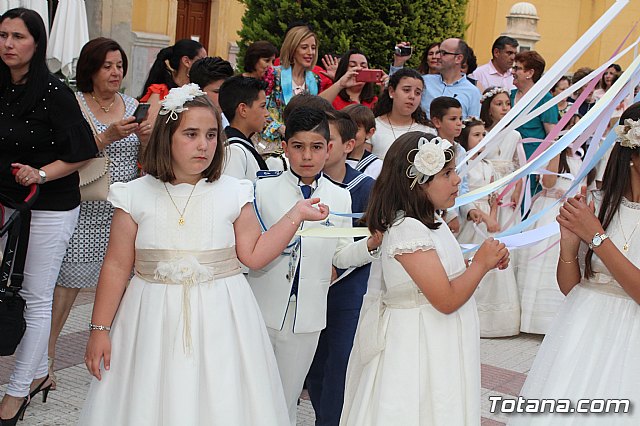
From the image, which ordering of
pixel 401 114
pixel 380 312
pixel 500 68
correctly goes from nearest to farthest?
pixel 380 312
pixel 401 114
pixel 500 68

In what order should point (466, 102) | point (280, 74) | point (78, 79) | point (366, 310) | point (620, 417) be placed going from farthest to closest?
point (466, 102)
point (280, 74)
point (78, 79)
point (366, 310)
point (620, 417)

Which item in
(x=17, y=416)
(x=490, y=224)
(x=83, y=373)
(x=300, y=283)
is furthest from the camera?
(x=490, y=224)

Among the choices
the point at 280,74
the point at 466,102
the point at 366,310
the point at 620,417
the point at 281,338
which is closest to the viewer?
the point at 620,417

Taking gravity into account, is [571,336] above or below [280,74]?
below

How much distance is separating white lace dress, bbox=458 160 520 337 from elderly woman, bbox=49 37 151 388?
3.05 metres

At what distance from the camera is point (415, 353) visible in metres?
3.55

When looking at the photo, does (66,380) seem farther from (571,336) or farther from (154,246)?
(571,336)

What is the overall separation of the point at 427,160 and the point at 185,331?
3.91 feet

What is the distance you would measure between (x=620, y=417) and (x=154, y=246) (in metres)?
2.01

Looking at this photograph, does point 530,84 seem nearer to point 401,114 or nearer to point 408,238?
point 401,114

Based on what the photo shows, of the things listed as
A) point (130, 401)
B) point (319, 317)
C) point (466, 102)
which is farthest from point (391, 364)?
point (466, 102)

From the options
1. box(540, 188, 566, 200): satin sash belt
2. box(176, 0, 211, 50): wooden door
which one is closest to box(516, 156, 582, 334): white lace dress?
box(540, 188, 566, 200): satin sash belt

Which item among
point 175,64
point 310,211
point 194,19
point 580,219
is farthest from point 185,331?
point 194,19

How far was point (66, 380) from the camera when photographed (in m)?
5.46
